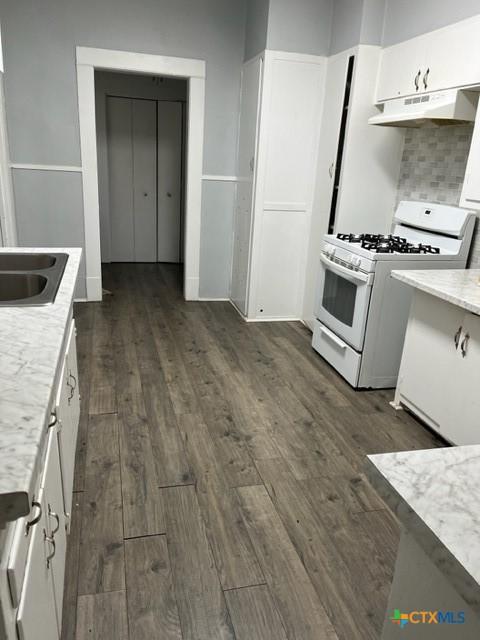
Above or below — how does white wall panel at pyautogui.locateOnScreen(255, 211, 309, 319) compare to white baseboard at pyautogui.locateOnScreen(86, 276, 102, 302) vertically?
above

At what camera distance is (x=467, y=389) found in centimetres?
236

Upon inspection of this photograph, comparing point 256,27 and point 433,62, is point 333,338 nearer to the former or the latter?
point 433,62

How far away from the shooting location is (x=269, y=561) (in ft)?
5.97

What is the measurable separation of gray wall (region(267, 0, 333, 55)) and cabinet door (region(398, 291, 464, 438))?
2396 millimetres

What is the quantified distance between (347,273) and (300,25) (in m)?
2.11

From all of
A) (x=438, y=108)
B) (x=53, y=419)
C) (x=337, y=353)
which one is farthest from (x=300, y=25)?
(x=53, y=419)

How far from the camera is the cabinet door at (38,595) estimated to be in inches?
35.4

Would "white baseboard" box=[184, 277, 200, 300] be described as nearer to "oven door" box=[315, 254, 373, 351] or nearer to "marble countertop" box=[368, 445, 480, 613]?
"oven door" box=[315, 254, 373, 351]

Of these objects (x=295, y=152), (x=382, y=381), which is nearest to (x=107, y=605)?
(x=382, y=381)

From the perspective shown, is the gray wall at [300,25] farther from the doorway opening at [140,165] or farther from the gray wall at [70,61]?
the doorway opening at [140,165]

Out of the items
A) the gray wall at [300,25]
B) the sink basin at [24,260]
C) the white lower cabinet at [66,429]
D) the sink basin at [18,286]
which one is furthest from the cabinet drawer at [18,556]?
the gray wall at [300,25]

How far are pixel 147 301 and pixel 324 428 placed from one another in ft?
8.57

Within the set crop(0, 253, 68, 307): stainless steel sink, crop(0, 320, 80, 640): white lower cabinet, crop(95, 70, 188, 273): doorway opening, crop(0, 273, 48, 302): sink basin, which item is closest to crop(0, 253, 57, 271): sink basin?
crop(0, 253, 68, 307): stainless steel sink

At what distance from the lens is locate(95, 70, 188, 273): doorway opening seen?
231 inches
